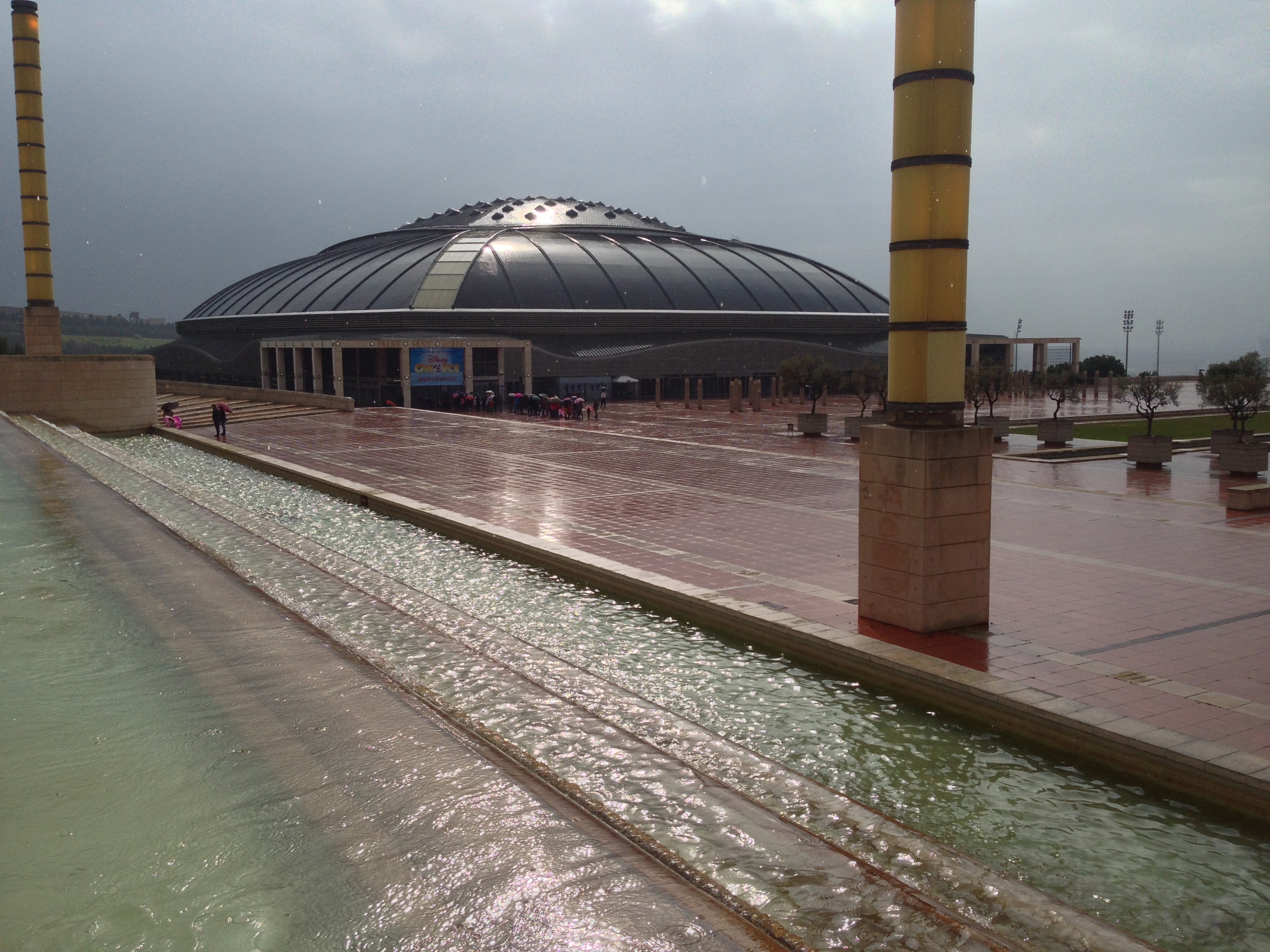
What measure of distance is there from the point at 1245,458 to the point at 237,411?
98.3 ft

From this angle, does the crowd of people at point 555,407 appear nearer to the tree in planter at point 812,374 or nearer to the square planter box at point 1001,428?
the tree in planter at point 812,374

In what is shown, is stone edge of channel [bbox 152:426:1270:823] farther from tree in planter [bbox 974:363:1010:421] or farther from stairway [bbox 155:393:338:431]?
stairway [bbox 155:393:338:431]

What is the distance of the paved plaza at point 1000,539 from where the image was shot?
23.8 feet

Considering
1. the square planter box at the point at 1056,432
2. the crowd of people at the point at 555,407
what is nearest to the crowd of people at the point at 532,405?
the crowd of people at the point at 555,407

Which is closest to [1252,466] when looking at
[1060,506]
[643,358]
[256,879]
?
[1060,506]

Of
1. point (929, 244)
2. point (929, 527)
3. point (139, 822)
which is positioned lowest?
point (139, 822)

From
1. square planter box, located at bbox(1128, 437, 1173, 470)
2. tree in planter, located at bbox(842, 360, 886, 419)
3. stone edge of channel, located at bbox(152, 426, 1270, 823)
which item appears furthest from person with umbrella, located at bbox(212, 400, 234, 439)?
square planter box, located at bbox(1128, 437, 1173, 470)

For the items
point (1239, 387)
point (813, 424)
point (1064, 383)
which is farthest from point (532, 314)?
point (1239, 387)

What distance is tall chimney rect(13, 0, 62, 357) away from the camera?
103ft

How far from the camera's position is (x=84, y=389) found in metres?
29.4

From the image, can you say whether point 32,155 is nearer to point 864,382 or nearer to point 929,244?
point 864,382

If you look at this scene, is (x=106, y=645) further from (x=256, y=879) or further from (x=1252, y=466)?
(x=1252, y=466)

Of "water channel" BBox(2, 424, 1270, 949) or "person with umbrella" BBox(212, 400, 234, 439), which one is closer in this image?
"water channel" BBox(2, 424, 1270, 949)

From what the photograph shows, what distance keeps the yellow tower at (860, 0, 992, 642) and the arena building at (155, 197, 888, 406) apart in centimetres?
3445
